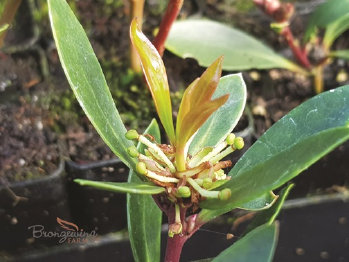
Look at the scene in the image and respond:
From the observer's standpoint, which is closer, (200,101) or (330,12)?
(200,101)

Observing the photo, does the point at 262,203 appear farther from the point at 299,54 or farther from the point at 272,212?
the point at 299,54

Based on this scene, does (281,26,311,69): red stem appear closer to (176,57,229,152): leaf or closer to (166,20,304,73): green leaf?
(166,20,304,73): green leaf

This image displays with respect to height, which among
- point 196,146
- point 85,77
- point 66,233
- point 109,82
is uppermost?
point 85,77

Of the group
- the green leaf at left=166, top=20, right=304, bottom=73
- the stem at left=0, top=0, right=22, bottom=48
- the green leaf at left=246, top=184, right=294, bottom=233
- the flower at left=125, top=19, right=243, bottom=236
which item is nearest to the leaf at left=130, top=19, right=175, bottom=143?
the flower at left=125, top=19, right=243, bottom=236

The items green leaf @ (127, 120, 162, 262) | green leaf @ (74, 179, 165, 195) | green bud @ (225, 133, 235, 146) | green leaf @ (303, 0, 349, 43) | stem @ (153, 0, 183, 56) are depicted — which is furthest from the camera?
green leaf @ (303, 0, 349, 43)

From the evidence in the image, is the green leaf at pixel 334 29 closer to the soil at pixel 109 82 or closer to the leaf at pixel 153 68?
the soil at pixel 109 82

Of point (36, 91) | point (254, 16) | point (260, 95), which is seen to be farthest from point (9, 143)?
point (254, 16)

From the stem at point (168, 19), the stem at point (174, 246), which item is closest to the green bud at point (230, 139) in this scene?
the stem at point (174, 246)

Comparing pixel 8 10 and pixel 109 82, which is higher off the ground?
pixel 8 10

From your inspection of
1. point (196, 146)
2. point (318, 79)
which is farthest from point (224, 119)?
point (318, 79)
